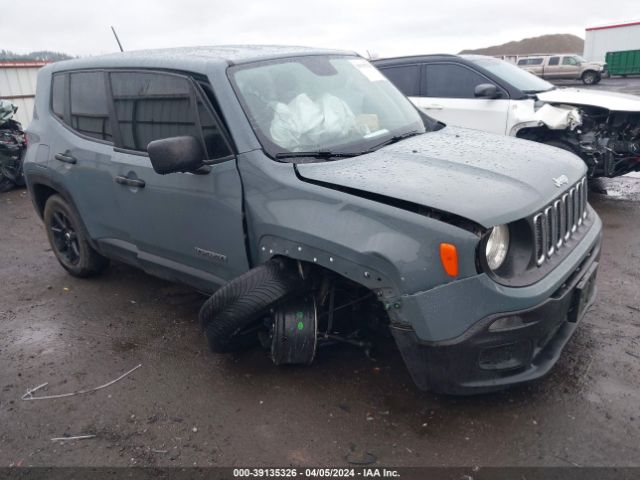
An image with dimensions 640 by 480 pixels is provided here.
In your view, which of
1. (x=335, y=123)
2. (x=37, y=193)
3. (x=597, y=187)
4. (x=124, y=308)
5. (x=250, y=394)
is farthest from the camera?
(x=597, y=187)

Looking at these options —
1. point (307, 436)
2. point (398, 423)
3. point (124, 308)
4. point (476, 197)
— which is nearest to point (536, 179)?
point (476, 197)

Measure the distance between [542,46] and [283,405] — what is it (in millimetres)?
102108

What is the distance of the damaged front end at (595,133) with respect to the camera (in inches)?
255

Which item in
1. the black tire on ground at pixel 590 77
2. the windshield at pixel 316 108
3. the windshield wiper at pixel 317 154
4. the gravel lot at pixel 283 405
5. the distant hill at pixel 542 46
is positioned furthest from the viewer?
the distant hill at pixel 542 46

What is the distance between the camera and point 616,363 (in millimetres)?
3287

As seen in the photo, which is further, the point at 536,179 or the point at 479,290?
the point at 536,179

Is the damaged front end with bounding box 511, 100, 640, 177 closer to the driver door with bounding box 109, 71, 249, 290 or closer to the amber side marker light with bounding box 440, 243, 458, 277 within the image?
the driver door with bounding box 109, 71, 249, 290

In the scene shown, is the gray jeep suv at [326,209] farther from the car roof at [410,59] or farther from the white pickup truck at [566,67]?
the white pickup truck at [566,67]

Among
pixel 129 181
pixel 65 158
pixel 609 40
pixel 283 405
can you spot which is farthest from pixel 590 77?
pixel 283 405

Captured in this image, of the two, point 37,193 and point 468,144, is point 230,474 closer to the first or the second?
point 468,144

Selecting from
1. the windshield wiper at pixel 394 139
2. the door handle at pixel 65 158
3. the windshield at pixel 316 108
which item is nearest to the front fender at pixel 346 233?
the windshield at pixel 316 108

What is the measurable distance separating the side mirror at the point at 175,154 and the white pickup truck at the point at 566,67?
29977 millimetres

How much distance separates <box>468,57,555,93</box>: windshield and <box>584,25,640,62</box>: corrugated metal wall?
1317 inches

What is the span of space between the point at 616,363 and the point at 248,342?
2.20 metres
